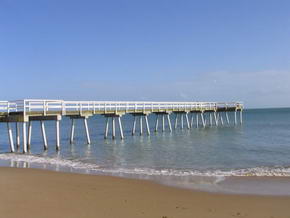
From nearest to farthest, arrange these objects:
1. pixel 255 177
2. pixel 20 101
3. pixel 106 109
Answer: pixel 255 177 → pixel 20 101 → pixel 106 109

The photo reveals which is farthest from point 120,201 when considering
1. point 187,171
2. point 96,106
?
point 96,106

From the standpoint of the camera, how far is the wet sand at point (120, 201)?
659 cm

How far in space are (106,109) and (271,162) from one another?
49.6 ft

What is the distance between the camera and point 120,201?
24.8 ft

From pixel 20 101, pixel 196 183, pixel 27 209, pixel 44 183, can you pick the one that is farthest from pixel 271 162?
pixel 20 101

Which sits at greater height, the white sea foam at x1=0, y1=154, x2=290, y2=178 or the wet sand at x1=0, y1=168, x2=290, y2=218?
the wet sand at x1=0, y1=168, x2=290, y2=218

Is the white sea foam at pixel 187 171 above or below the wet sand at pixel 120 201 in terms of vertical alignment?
below

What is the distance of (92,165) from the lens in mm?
14320

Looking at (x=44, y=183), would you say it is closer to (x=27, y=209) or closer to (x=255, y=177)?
(x=27, y=209)

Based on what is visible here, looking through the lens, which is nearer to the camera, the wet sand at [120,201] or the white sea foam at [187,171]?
the wet sand at [120,201]

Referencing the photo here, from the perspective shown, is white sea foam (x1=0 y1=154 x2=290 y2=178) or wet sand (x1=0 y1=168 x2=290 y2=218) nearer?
wet sand (x1=0 y1=168 x2=290 y2=218)

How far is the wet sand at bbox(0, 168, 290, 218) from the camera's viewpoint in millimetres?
6594

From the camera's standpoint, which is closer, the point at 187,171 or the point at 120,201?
the point at 120,201

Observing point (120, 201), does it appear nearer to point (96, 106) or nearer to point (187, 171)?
point (187, 171)
